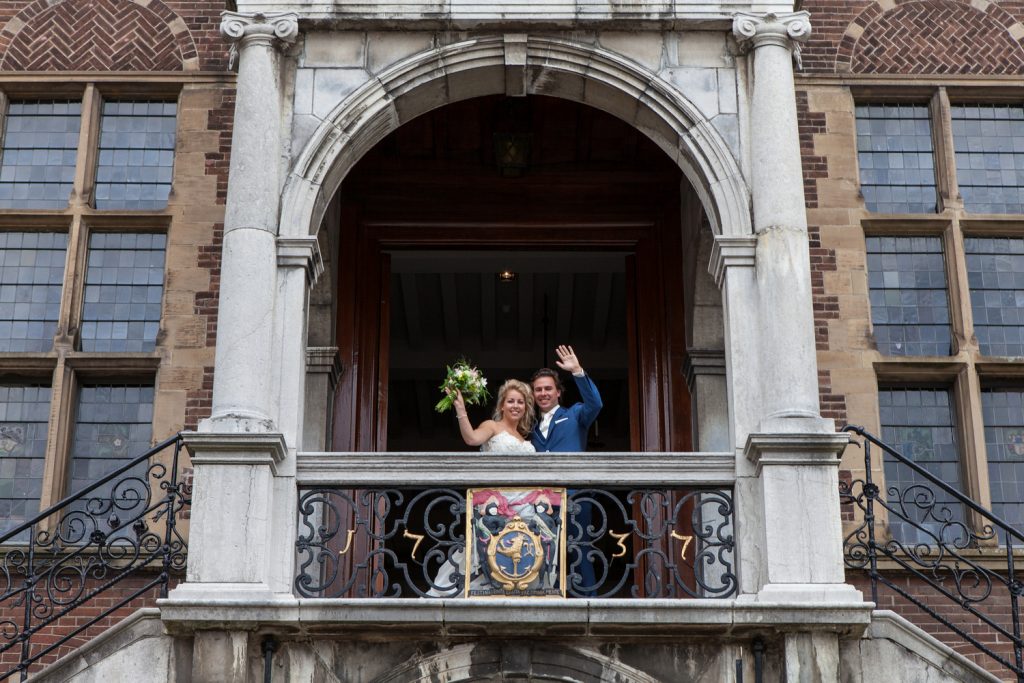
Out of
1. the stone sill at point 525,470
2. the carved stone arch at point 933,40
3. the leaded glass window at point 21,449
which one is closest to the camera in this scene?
the stone sill at point 525,470

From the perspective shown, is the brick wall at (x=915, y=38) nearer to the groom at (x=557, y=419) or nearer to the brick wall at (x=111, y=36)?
the groom at (x=557, y=419)

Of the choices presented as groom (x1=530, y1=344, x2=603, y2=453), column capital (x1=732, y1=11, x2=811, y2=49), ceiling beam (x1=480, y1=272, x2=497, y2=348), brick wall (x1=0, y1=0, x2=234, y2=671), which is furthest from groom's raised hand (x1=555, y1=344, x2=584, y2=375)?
ceiling beam (x1=480, y1=272, x2=497, y2=348)

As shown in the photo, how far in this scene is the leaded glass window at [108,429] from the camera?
1259 centimetres

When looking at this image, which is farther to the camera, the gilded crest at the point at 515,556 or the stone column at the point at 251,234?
the stone column at the point at 251,234

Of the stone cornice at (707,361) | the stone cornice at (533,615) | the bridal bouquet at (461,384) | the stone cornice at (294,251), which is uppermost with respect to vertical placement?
the stone cornice at (707,361)

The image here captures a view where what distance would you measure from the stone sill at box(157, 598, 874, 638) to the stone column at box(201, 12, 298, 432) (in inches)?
44.7

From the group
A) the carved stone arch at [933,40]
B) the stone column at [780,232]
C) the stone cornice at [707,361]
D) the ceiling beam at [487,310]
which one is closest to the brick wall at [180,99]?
the stone cornice at [707,361]

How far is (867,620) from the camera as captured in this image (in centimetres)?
992

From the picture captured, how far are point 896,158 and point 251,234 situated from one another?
17.2 feet

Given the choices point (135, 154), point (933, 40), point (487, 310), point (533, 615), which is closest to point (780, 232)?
point (533, 615)

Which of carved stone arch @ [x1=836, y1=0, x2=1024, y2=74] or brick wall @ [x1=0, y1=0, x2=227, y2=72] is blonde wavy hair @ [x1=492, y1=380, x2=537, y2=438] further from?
carved stone arch @ [x1=836, y1=0, x2=1024, y2=74]

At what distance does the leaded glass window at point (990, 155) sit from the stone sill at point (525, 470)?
393 cm

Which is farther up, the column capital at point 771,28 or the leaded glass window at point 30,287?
the column capital at point 771,28

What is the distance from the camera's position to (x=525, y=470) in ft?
34.9
